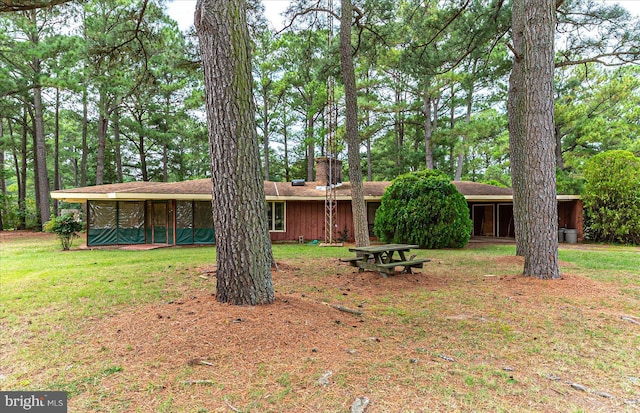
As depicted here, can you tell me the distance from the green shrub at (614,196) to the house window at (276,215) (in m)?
12.0

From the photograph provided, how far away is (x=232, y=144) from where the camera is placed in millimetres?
3422

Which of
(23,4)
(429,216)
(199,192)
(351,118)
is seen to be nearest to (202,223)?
(199,192)

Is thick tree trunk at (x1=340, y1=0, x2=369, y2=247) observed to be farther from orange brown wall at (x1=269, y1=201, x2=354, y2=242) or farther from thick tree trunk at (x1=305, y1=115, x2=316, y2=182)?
thick tree trunk at (x1=305, y1=115, x2=316, y2=182)

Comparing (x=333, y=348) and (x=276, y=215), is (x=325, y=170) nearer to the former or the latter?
(x=276, y=215)

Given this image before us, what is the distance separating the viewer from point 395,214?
443 inches

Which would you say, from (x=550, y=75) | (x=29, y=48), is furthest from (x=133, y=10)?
(x=29, y=48)

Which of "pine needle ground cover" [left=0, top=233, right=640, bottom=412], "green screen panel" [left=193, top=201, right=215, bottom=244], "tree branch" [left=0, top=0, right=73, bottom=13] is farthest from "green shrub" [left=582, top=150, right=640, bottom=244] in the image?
"tree branch" [left=0, top=0, right=73, bottom=13]

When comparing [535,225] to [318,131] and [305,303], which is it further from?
[318,131]

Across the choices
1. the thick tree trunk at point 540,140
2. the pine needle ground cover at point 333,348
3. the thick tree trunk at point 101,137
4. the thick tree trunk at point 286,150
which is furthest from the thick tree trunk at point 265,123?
the thick tree trunk at point 540,140

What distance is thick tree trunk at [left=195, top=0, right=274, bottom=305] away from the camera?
3.41 meters

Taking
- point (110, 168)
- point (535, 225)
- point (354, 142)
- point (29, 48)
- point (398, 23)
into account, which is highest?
point (29, 48)

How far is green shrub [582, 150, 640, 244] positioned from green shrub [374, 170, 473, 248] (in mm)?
5599

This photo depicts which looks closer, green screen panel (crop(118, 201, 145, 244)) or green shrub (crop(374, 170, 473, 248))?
green shrub (crop(374, 170, 473, 248))

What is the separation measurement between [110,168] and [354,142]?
21.9 metres
